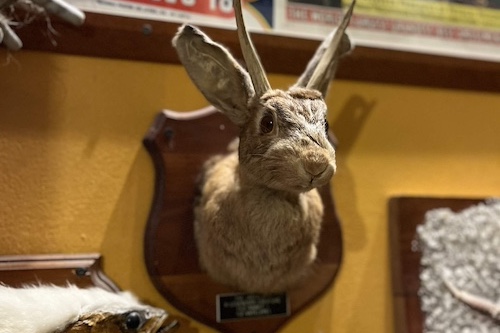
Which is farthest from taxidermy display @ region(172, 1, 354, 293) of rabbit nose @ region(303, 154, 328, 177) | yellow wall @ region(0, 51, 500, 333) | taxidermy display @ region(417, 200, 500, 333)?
taxidermy display @ region(417, 200, 500, 333)

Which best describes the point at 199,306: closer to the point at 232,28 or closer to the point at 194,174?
the point at 194,174

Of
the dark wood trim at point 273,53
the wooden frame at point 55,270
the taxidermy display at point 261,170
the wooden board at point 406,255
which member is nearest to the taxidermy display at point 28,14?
the dark wood trim at point 273,53

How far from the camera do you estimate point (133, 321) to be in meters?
0.62

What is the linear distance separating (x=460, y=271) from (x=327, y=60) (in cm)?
43

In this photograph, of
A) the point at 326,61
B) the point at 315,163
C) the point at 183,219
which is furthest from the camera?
the point at 183,219

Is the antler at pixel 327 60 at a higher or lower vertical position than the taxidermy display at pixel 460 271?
higher

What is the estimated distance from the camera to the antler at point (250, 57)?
59 centimetres

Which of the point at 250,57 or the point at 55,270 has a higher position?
the point at 250,57

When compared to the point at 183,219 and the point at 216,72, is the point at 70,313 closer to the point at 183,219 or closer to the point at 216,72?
the point at 183,219

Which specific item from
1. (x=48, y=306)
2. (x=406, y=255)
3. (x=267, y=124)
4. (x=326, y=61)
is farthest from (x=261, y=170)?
(x=406, y=255)

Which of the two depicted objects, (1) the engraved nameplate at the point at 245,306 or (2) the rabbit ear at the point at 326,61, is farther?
(1) the engraved nameplate at the point at 245,306

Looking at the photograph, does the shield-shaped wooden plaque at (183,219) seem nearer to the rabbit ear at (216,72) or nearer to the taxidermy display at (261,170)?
the taxidermy display at (261,170)

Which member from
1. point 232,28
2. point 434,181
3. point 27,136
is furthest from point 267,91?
point 434,181

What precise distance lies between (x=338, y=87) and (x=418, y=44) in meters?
0.18
